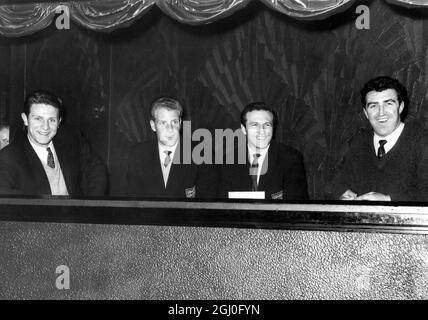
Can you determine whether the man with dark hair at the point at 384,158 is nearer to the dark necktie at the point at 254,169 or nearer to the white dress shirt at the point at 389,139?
the white dress shirt at the point at 389,139

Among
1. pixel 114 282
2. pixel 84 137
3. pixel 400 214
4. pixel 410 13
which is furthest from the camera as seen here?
pixel 84 137

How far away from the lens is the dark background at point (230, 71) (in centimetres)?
602

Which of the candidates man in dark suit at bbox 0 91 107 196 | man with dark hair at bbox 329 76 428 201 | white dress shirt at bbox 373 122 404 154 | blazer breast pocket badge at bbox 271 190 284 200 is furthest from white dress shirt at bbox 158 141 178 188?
white dress shirt at bbox 373 122 404 154

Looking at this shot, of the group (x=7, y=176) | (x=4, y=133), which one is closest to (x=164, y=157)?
(x=7, y=176)

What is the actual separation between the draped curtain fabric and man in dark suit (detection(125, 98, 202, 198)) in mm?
603

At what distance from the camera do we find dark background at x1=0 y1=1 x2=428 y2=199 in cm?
602

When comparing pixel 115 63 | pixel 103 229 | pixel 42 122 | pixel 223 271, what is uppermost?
pixel 115 63

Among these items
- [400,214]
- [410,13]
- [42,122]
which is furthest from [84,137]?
[400,214]

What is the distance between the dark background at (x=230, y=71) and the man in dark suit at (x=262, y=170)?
2130 mm

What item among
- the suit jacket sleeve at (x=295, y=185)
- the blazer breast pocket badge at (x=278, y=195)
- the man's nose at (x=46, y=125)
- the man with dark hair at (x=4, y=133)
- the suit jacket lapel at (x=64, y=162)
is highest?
the man with dark hair at (x=4, y=133)

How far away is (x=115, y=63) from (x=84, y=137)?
87cm

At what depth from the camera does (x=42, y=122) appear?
3977mm

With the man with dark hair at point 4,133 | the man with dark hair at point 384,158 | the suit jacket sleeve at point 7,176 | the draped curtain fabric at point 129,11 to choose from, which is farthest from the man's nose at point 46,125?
the man with dark hair at point 4,133
